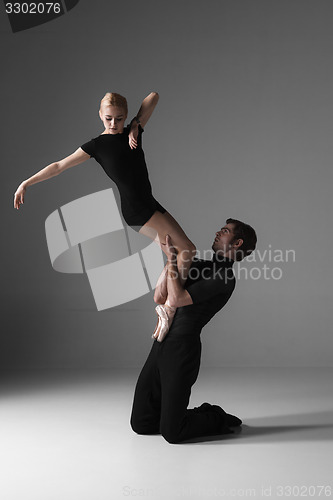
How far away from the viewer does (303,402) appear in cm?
534

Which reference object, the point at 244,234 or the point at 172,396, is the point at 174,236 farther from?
the point at 172,396

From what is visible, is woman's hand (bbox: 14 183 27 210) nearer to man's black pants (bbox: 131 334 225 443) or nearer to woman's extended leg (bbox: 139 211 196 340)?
woman's extended leg (bbox: 139 211 196 340)

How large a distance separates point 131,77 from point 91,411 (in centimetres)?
331

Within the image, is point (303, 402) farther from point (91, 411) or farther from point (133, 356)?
point (133, 356)

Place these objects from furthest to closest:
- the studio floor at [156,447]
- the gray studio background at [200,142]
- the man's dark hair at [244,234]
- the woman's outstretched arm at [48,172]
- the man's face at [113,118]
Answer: the gray studio background at [200,142] → the man's dark hair at [244,234] → the woman's outstretched arm at [48,172] → the man's face at [113,118] → the studio floor at [156,447]

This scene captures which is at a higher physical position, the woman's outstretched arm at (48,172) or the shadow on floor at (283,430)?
the woman's outstretched arm at (48,172)

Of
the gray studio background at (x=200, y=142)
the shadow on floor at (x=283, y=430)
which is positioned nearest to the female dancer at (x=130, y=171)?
the shadow on floor at (x=283, y=430)

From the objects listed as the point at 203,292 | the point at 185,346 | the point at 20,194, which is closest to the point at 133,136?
the point at 20,194

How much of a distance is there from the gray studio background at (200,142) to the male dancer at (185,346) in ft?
8.25

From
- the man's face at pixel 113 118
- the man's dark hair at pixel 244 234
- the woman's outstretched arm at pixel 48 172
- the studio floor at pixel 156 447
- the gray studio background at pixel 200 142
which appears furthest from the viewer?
the gray studio background at pixel 200 142

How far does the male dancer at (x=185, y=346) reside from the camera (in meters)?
4.21

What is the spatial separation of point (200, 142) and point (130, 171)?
281 centimetres

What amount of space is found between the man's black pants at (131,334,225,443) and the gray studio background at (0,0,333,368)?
2.54m

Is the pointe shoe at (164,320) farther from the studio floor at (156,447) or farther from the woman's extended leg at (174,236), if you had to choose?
the studio floor at (156,447)
